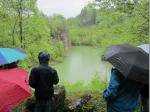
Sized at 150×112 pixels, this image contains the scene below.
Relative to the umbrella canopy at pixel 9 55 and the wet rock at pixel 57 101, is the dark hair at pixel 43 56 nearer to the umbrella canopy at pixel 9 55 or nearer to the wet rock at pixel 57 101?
the umbrella canopy at pixel 9 55

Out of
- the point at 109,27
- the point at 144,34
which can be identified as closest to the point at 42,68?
the point at 144,34

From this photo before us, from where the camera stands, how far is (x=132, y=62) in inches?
165

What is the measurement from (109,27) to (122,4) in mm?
2140

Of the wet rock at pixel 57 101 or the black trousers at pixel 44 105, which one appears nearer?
the black trousers at pixel 44 105

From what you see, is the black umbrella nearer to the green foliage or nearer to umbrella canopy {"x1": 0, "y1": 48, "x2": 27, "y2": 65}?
umbrella canopy {"x1": 0, "y1": 48, "x2": 27, "y2": 65}

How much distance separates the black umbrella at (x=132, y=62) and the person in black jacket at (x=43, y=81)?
0.91 meters

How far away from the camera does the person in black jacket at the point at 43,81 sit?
4875 millimetres

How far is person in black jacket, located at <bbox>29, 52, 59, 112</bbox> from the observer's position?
4.88 meters

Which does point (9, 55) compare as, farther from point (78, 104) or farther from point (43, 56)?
point (78, 104)

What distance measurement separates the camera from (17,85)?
4.26 m

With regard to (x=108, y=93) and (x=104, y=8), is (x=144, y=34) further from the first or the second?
(x=108, y=93)

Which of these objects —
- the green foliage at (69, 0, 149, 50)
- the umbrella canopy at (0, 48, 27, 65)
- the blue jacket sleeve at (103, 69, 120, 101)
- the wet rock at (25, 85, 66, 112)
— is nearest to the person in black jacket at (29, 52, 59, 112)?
the umbrella canopy at (0, 48, 27, 65)

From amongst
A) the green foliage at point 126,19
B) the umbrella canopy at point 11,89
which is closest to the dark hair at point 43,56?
the umbrella canopy at point 11,89

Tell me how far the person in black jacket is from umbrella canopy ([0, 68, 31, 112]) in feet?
0.76
